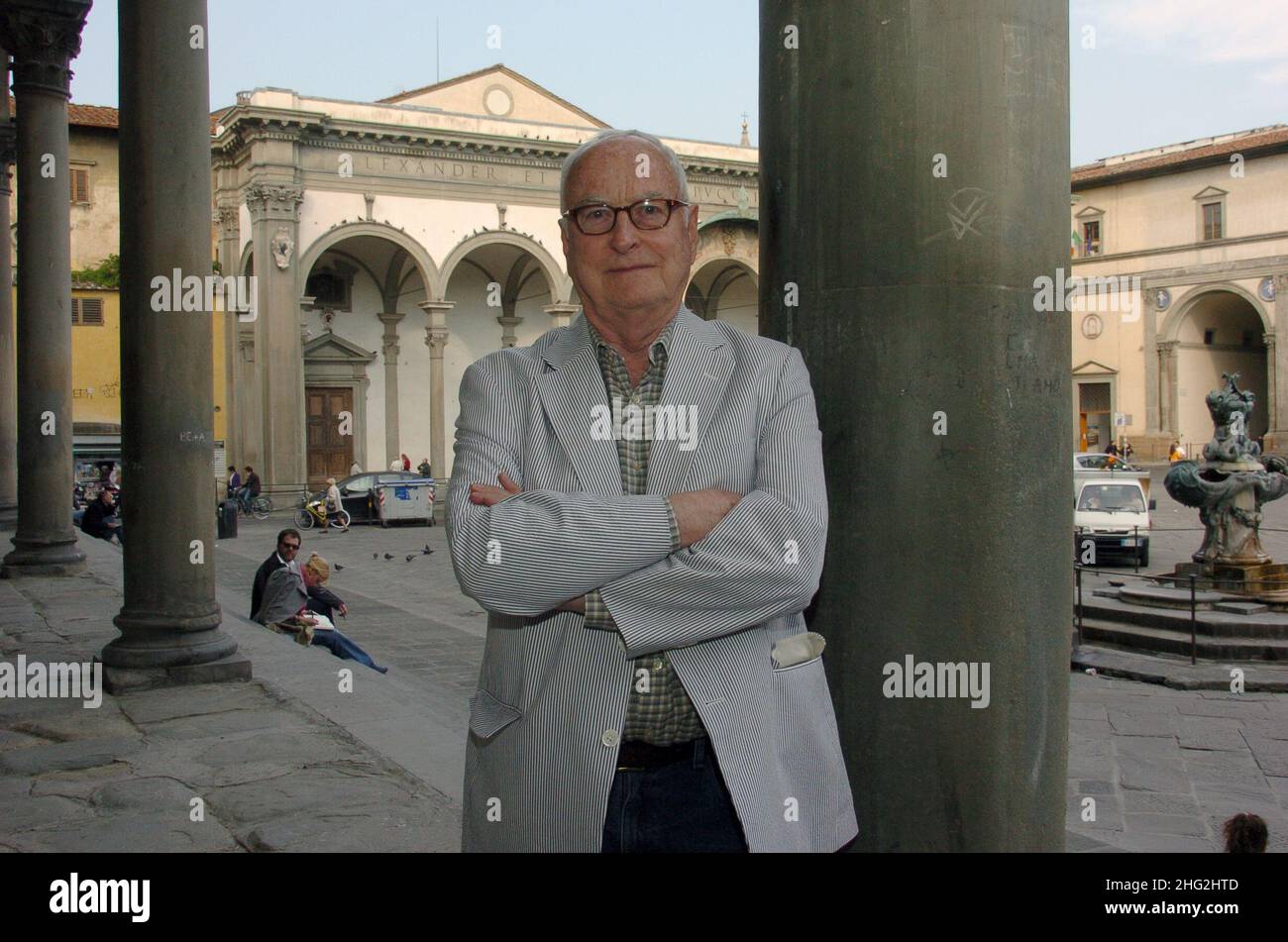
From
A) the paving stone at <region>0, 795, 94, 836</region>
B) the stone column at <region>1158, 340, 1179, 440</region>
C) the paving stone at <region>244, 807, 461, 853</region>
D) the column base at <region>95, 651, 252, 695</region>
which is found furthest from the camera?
the stone column at <region>1158, 340, 1179, 440</region>

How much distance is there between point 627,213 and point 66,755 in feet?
13.1

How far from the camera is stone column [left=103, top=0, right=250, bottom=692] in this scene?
6082 mm

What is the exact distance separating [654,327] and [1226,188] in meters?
43.7

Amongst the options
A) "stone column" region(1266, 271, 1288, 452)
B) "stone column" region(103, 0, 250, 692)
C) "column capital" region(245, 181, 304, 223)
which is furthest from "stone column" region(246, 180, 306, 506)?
"stone column" region(1266, 271, 1288, 452)

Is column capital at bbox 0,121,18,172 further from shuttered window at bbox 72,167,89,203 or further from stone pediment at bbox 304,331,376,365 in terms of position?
shuttered window at bbox 72,167,89,203

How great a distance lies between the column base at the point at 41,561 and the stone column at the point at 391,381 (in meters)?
20.8

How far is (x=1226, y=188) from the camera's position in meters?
40.2

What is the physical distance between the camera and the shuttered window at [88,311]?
29481 millimetres

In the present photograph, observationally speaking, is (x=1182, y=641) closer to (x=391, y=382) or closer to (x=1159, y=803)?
(x=1159, y=803)

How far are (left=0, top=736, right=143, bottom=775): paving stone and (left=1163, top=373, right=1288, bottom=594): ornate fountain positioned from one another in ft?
28.5

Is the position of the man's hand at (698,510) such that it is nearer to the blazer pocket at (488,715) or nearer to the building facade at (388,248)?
the blazer pocket at (488,715)

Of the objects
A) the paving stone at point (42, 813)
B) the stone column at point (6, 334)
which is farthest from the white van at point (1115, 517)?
the paving stone at point (42, 813)

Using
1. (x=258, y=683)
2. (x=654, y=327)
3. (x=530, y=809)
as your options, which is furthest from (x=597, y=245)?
(x=258, y=683)

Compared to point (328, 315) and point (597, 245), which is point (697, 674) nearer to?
point (597, 245)
